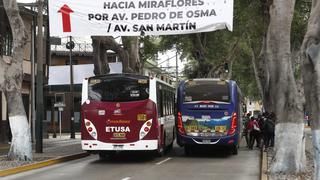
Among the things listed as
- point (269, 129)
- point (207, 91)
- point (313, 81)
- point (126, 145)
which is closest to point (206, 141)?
point (207, 91)

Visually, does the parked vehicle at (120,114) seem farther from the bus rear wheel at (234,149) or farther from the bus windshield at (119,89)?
the bus rear wheel at (234,149)

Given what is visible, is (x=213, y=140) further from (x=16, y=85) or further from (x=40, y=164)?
(x=16, y=85)

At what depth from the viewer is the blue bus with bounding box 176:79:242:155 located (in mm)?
22188

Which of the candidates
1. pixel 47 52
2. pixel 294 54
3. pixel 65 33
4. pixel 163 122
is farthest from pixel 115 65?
pixel 65 33

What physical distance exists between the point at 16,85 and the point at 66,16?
295 centimetres

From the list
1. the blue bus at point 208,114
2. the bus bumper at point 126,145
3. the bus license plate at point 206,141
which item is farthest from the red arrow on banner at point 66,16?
the bus license plate at point 206,141

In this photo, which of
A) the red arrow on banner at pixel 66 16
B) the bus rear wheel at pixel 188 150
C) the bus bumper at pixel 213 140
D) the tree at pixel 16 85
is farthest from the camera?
the bus rear wheel at pixel 188 150

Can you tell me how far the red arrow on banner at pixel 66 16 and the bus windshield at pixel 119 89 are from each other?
300cm

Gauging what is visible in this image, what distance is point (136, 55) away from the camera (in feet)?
110

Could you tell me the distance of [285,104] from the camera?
46.9 feet

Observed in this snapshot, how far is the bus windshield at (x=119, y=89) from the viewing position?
65.4 ft

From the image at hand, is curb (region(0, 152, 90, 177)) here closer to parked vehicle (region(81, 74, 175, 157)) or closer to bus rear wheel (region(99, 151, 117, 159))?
bus rear wheel (region(99, 151, 117, 159))

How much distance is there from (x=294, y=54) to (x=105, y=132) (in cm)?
1231

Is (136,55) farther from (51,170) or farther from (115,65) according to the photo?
(51,170)
